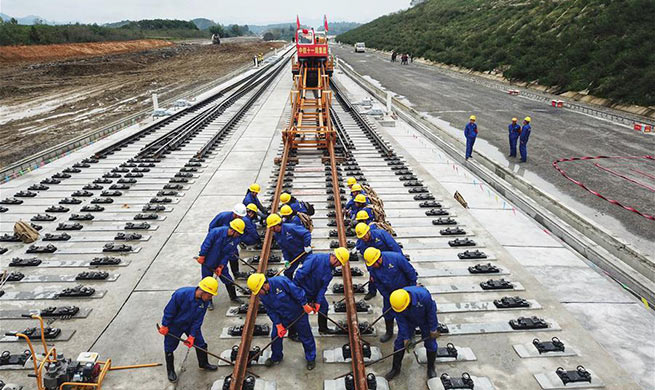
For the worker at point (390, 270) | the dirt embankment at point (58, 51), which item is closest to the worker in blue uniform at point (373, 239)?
the worker at point (390, 270)

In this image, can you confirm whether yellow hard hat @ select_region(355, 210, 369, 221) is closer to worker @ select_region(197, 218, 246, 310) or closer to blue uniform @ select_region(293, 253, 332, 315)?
blue uniform @ select_region(293, 253, 332, 315)

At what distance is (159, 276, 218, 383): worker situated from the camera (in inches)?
175

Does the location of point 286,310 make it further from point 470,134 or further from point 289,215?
point 470,134

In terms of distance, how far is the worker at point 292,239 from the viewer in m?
5.97

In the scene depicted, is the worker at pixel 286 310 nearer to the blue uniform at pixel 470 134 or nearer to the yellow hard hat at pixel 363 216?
the yellow hard hat at pixel 363 216

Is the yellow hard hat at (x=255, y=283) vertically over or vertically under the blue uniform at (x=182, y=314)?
over

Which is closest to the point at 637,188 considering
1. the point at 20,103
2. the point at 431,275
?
the point at 431,275

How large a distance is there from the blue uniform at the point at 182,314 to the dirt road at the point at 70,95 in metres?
13.9

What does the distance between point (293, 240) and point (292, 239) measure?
23 mm

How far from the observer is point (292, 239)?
6031 mm

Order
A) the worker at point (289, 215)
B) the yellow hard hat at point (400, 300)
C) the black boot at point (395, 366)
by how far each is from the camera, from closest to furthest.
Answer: the yellow hard hat at point (400, 300) → the black boot at point (395, 366) → the worker at point (289, 215)

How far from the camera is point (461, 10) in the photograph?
2542 inches

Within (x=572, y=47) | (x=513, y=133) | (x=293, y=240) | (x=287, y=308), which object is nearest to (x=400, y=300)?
(x=287, y=308)

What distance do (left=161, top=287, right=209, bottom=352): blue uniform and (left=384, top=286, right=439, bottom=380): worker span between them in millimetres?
2175
